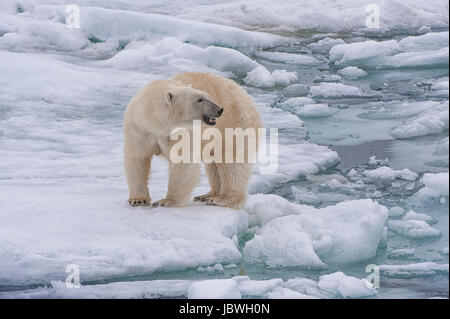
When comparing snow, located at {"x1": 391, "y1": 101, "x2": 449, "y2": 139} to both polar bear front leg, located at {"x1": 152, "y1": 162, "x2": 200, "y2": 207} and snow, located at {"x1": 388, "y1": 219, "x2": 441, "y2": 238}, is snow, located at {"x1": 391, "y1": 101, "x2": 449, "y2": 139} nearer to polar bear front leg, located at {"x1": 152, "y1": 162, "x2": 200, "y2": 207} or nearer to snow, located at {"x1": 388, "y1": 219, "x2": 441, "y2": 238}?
snow, located at {"x1": 388, "y1": 219, "x2": 441, "y2": 238}

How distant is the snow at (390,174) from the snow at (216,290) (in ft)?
7.06

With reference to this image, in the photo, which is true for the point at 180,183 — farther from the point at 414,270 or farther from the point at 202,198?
the point at 414,270

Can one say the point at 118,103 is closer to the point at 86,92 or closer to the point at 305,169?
the point at 86,92

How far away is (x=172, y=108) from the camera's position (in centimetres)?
334

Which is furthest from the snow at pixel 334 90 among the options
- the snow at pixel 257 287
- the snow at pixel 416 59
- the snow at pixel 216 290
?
the snow at pixel 216 290

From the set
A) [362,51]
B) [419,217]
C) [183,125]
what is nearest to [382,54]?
[362,51]

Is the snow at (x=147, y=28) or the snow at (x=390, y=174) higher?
the snow at (x=147, y=28)

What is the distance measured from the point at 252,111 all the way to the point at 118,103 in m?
2.50

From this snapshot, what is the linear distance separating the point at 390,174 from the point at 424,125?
0.49m

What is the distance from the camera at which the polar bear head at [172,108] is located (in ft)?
10.9

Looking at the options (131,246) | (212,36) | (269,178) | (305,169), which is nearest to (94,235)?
(131,246)

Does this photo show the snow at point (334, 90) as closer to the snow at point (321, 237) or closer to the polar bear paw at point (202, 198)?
the polar bear paw at point (202, 198)

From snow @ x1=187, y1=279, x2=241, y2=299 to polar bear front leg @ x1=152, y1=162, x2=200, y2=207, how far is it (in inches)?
30.5

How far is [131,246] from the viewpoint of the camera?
3188mm
